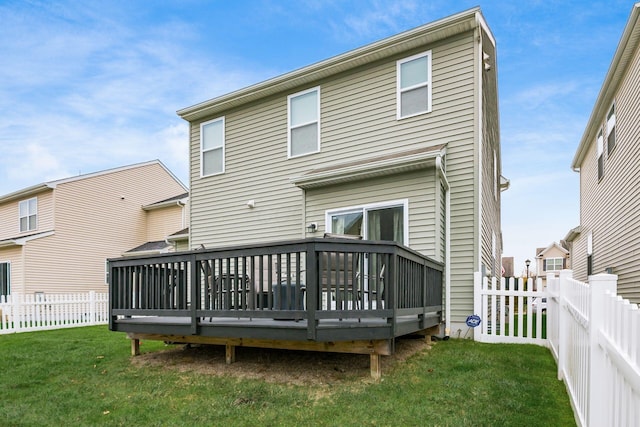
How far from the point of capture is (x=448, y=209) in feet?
24.8

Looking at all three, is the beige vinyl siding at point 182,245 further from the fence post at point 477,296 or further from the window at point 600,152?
the window at point 600,152

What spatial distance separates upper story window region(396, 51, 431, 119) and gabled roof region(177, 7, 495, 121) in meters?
0.28

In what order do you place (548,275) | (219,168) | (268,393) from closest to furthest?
(268,393) < (548,275) < (219,168)

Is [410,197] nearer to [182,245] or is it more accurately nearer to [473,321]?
[473,321]

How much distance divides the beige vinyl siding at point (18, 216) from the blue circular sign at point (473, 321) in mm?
16732

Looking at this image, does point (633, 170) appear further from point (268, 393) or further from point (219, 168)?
point (219, 168)

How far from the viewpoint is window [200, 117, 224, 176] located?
1126 centimetres

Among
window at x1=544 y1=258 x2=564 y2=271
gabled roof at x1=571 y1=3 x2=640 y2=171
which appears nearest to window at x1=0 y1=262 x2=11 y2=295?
gabled roof at x1=571 y1=3 x2=640 y2=171

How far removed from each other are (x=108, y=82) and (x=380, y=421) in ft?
57.0

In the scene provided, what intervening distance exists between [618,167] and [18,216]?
2231cm

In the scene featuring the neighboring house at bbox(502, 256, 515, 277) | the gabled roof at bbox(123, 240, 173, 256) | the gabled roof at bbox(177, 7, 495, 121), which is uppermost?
the gabled roof at bbox(177, 7, 495, 121)

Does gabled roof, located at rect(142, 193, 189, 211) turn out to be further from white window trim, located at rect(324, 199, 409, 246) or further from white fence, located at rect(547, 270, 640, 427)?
white fence, located at rect(547, 270, 640, 427)

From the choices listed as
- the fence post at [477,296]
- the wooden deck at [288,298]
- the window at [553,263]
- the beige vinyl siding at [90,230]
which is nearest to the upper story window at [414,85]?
the fence post at [477,296]

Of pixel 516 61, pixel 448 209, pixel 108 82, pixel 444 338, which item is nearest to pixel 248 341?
pixel 444 338
